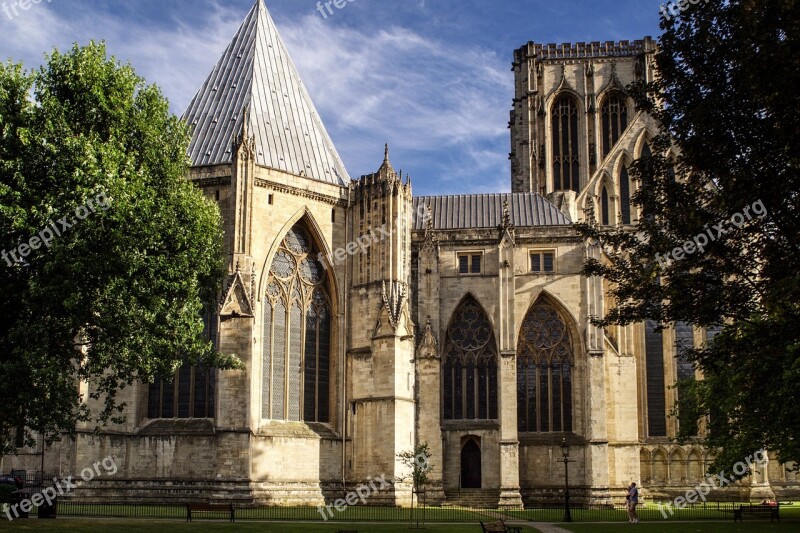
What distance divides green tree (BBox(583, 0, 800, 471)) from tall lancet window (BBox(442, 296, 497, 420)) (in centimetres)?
2132

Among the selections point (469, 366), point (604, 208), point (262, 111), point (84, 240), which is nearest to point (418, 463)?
point (469, 366)

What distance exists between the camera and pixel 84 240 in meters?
25.7

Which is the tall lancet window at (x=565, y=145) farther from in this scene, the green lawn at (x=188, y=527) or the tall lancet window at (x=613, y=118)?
the green lawn at (x=188, y=527)

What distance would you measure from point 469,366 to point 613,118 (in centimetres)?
2686

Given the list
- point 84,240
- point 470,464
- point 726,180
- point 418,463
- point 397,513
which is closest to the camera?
point 726,180

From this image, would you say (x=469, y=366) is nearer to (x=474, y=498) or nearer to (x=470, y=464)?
(x=470, y=464)

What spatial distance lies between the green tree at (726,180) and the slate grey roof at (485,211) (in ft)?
79.5

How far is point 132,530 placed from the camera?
25422 mm

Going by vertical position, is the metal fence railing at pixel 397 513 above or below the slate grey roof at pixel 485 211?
below

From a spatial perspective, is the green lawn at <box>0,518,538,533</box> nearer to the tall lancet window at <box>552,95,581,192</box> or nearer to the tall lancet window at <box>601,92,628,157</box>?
the tall lancet window at <box>552,95,581,192</box>

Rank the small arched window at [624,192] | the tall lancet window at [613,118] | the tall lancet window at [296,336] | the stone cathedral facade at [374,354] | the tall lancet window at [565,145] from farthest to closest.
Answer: the tall lancet window at [613,118] < the tall lancet window at [565,145] < the small arched window at [624,192] < the tall lancet window at [296,336] < the stone cathedral facade at [374,354]

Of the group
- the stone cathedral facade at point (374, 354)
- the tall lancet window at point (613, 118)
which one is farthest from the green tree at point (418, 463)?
the tall lancet window at point (613, 118)

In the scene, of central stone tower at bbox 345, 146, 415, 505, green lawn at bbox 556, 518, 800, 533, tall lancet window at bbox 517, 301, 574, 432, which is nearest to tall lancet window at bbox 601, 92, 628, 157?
tall lancet window at bbox 517, 301, 574, 432

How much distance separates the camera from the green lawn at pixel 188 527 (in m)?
25.4
